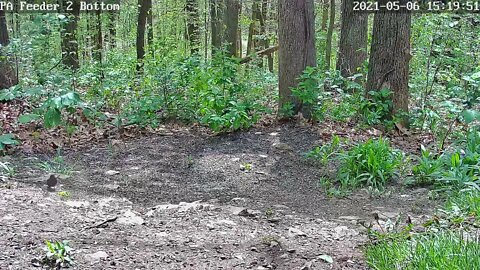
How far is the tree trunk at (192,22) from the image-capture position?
13102 mm

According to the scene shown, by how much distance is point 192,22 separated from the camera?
13484mm

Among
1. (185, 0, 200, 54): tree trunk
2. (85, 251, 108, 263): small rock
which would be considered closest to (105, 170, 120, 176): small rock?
(85, 251, 108, 263): small rock

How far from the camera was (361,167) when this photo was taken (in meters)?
4.52

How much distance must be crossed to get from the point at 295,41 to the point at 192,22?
7578 millimetres

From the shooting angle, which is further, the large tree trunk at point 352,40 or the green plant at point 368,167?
the large tree trunk at point 352,40

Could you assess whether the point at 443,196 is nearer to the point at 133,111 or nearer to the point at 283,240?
the point at 283,240

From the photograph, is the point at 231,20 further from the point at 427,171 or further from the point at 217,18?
the point at 427,171

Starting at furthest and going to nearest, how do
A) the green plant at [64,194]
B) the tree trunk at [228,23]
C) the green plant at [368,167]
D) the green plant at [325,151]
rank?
the tree trunk at [228,23] → the green plant at [325,151] → the green plant at [368,167] → the green plant at [64,194]

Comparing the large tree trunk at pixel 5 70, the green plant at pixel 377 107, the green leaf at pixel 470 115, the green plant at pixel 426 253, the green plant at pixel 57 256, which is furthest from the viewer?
the large tree trunk at pixel 5 70

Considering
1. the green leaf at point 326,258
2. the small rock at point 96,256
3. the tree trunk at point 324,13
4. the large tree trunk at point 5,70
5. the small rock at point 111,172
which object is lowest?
the small rock at point 111,172

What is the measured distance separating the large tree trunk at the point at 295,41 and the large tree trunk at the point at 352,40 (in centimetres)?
230

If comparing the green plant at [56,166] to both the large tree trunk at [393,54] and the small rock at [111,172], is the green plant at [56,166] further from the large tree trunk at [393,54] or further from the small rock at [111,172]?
the large tree trunk at [393,54]

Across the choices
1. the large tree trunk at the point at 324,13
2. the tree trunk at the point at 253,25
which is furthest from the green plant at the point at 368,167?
the tree trunk at the point at 253,25

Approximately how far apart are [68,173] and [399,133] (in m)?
3.94
